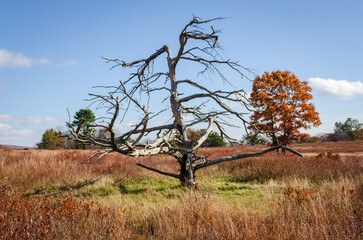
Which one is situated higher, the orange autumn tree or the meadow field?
the orange autumn tree

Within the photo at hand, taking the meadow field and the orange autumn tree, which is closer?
the meadow field

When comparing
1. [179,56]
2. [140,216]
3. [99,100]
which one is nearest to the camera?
[140,216]

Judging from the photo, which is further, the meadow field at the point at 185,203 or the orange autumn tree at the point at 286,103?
the orange autumn tree at the point at 286,103

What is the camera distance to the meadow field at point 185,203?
10.7 ft

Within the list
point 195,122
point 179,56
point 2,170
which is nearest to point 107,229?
point 195,122

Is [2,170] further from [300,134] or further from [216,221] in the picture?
[300,134]

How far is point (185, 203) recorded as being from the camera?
4.21m

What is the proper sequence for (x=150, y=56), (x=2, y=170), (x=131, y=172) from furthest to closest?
(x=131, y=172), (x=2, y=170), (x=150, y=56)

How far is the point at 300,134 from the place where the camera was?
21.0 m

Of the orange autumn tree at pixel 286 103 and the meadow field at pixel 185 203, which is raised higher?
the orange autumn tree at pixel 286 103

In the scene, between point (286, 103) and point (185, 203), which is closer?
point (185, 203)

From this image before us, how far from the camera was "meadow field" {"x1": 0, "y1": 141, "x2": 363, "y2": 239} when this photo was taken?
325 cm

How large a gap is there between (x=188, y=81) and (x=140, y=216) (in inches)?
152

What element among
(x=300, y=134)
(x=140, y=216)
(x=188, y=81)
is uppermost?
(x=188, y=81)
